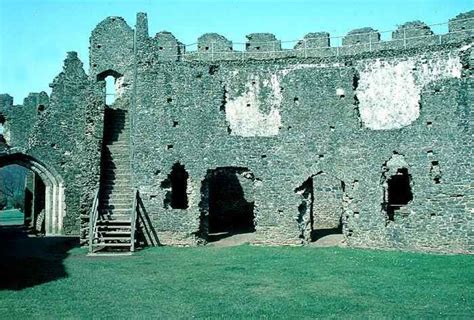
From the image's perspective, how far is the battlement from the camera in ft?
86.1

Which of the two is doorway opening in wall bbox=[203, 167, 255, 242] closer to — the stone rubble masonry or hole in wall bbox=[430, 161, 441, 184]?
the stone rubble masonry

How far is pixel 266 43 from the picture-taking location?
29.2 metres

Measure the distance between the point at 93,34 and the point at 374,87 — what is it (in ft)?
62.3

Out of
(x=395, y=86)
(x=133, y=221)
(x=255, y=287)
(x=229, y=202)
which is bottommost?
(x=255, y=287)

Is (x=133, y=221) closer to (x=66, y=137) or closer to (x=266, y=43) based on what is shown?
(x=66, y=137)

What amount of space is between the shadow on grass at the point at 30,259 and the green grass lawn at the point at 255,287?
411mm

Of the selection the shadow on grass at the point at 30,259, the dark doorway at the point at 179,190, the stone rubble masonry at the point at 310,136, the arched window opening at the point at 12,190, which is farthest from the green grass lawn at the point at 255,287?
the arched window opening at the point at 12,190

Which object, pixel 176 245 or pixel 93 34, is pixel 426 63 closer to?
pixel 176 245

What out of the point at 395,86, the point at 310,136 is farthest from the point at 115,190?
the point at 395,86

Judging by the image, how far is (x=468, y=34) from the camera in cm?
2564

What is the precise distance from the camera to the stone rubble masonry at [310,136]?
17.8 m

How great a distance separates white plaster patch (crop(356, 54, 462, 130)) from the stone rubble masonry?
4cm

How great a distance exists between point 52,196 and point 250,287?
1658cm

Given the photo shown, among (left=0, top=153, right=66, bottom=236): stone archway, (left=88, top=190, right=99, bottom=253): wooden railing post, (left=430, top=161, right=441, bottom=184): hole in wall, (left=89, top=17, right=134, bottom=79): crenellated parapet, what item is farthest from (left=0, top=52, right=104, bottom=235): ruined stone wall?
(left=430, top=161, right=441, bottom=184): hole in wall
